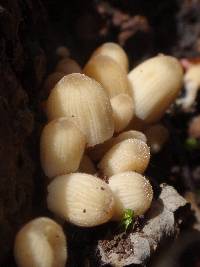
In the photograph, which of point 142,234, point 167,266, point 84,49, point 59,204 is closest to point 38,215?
point 59,204

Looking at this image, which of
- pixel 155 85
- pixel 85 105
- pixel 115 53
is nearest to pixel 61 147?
pixel 85 105

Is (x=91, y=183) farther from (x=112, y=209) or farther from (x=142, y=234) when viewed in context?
(x=142, y=234)

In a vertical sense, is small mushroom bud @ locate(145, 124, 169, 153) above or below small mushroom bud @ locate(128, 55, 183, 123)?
below

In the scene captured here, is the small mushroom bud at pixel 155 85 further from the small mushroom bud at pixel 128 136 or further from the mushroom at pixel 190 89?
the mushroom at pixel 190 89

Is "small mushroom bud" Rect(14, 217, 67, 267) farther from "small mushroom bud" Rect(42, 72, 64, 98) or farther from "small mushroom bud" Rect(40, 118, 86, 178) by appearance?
"small mushroom bud" Rect(42, 72, 64, 98)

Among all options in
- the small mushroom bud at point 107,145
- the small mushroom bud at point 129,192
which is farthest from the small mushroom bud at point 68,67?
the small mushroom bud at point 129,192

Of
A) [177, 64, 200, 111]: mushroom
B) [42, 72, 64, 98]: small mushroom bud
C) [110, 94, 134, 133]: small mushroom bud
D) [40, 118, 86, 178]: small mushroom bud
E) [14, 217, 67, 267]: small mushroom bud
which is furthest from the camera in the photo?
[177, 64, 200, 111]: mushroom

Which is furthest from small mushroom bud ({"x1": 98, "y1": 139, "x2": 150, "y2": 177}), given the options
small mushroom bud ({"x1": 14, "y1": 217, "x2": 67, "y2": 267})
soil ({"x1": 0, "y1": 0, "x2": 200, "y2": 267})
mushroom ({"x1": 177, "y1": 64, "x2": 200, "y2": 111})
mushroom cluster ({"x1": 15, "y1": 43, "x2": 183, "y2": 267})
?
mushroom ({"x1": 177, "y1": 64, "x2": 200, "y2": 111})

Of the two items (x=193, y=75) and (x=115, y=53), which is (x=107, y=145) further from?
(x=193, y=75)
